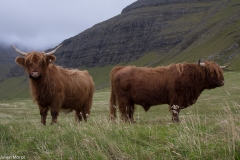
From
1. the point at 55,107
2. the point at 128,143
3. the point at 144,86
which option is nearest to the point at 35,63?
the point at 55,107

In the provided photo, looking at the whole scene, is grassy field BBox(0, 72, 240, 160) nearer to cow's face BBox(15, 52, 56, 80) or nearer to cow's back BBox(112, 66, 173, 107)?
cow's face BBox(15, 52, 56, 80)

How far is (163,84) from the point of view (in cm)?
1011

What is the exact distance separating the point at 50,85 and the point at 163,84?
388 cm

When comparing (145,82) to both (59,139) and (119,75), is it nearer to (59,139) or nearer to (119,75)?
(119,75)

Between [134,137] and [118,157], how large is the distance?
2.49ft

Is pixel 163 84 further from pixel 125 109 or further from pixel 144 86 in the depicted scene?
pixel 125 109

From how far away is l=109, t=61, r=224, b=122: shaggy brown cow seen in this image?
10031mm

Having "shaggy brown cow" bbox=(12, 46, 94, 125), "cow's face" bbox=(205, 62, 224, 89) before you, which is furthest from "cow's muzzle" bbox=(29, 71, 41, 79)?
"cow's face" bbox=(205, 62, 224, 89)

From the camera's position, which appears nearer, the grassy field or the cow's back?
the grassy field

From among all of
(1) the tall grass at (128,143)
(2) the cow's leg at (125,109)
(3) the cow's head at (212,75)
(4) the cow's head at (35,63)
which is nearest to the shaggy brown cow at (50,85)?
(4) the cow's head at (35,63)

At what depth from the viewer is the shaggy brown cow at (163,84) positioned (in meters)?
10.0

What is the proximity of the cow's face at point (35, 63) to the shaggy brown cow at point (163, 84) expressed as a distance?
2668mm

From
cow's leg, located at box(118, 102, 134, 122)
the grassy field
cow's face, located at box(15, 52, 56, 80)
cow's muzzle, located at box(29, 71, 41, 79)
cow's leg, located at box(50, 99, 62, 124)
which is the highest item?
cow's face, located at box(15, 52, 56, 80)

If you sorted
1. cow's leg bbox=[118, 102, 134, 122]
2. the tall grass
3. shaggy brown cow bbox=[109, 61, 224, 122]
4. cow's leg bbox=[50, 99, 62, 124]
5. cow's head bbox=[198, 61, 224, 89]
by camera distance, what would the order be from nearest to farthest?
the tall grass
cow's leg bbox=[50, 99, 62, 124]
shaggy brown cow bbox=[109, 61, 224, 122]
cow's leg bbox=[118, 102, 134, 122]
cow's head bbox=[198, 61, 224, 89]
